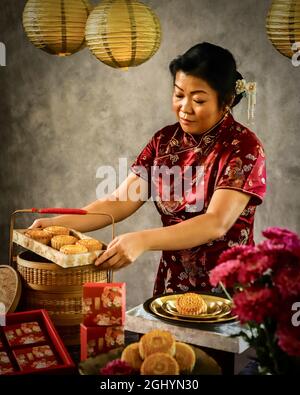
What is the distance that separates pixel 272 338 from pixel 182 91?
1376 mm

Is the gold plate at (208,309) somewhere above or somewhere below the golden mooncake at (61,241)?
below

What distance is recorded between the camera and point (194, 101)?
8.52ft

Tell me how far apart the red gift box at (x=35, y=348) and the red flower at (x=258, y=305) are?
0.60 metres

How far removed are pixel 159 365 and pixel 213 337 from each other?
0.31 meters

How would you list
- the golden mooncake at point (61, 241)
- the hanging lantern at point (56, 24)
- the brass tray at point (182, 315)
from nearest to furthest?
the brass tray at point (182, 315)
the golden mooncake at point (61, 241)
the hanging lantern at point (56, 24)

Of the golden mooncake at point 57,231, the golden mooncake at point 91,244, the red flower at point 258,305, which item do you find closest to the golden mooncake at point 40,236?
the golden mooncake at point 57,231

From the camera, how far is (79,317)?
2039 millimetres

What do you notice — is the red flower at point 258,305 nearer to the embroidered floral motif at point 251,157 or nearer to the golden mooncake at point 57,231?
the golden mooncake at point 57,231

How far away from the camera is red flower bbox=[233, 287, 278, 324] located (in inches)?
53.6

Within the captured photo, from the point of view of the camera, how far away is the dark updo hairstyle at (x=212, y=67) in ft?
8.48

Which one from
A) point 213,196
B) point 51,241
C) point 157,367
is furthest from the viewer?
point 213,196

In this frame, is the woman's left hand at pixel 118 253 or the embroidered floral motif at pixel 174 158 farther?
the embroidered floral motif at pixel 174 158
